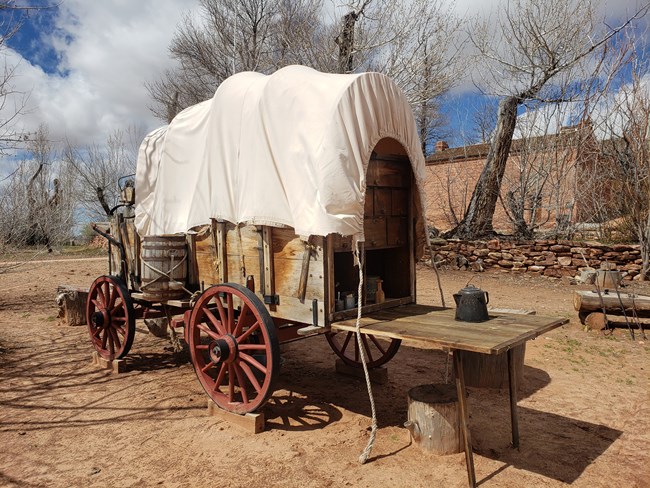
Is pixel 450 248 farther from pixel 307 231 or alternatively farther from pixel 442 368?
pixel 307 231

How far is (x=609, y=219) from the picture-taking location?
1198cm

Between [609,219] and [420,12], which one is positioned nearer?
[609,219]

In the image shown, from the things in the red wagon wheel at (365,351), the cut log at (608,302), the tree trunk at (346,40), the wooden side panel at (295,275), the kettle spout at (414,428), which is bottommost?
the kettle spout at (414,428)

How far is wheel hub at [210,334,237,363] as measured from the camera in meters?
3.66

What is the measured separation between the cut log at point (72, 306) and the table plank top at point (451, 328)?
17.8 feet

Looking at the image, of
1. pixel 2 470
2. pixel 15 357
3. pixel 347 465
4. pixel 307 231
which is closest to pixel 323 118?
pixel 307 231

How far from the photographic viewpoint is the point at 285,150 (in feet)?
11.4

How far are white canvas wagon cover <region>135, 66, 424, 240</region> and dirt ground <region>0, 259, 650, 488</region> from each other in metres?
1.51

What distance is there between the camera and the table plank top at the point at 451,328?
8.87 ft

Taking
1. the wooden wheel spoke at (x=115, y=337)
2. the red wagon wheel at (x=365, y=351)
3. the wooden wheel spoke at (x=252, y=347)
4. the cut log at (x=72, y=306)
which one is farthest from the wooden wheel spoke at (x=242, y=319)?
the cut log at (x=72, y=306)

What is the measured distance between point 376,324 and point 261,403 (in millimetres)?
1008

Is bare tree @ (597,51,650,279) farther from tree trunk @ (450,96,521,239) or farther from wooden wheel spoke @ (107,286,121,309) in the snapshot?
wooden wheel spoke @ (107,286,121,309)

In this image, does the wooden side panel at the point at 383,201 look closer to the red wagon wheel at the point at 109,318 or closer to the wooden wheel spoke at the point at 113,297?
the red wagon wheel at the point at 109,318

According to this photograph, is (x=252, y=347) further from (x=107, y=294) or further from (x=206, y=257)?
(x=107, y=294)
